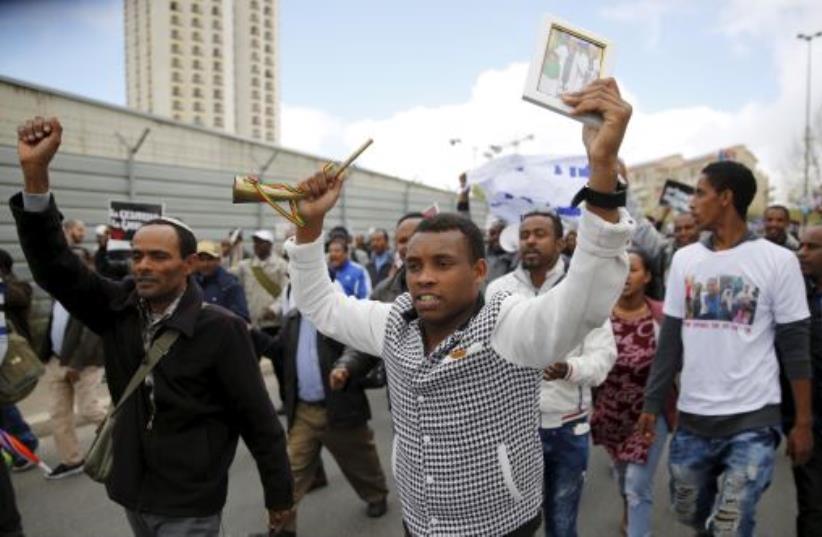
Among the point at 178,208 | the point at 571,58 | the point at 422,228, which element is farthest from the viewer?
the point at 178,208

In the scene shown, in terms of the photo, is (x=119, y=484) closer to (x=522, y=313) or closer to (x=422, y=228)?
(x=422, y=228)

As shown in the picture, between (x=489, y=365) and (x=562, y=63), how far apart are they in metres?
0.84

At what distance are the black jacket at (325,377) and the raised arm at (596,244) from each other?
2.62 meters

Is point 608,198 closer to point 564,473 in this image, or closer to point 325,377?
point 564,473

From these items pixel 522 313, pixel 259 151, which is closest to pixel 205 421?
pixel 522 313

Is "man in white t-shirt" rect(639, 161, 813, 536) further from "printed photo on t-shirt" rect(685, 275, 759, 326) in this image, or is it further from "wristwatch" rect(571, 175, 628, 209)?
"wristwatch" rect(571, 175, 628, 209)

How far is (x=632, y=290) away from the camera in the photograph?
354 centimetres

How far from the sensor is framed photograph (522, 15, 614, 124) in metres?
1.56

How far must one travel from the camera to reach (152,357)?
242 centimetres

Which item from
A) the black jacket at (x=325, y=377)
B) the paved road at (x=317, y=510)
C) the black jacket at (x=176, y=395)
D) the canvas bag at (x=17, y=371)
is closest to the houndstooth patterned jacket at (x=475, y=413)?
the black jacket at (x=176, y=395)

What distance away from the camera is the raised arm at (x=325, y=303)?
216 cm

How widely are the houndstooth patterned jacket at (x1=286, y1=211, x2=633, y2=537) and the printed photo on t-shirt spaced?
4.55 ft

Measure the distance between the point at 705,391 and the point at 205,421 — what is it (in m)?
2.23

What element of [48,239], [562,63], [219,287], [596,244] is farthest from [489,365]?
[219,287]
